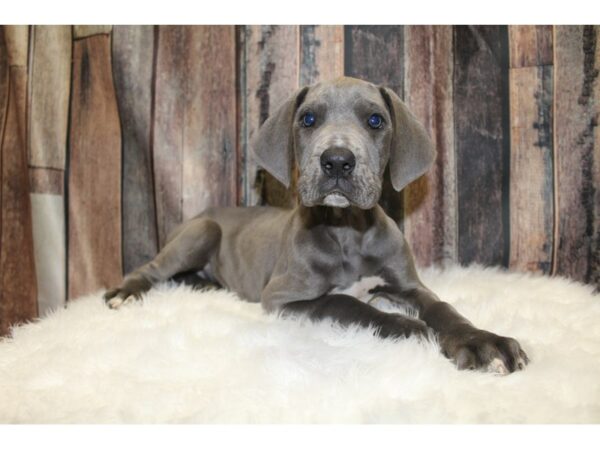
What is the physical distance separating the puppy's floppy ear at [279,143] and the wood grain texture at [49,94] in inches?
71.3

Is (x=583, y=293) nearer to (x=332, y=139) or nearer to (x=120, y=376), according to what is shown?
(x=332, y=139)

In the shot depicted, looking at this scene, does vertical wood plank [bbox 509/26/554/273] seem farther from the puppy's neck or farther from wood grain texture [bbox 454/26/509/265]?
the puppy's neck

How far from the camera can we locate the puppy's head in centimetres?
292

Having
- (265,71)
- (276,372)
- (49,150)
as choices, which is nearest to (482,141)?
(265,71)

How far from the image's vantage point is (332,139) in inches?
116

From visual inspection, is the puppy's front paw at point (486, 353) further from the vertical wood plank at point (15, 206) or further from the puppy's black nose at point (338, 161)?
the vertical wood plank at point (15, 206)

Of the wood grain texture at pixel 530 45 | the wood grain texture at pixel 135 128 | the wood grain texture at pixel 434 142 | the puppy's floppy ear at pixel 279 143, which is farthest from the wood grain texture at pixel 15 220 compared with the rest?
the wood grain texture at pixel 530 45

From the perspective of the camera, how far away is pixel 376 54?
4.23 m

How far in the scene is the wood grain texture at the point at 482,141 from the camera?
13.6 ft

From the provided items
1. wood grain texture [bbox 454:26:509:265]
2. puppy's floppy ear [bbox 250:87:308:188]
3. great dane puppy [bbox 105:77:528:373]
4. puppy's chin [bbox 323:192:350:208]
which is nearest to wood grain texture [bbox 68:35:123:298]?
great dane puppy [bbox 105:77:528:373]

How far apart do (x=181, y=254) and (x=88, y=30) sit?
186 centimetres

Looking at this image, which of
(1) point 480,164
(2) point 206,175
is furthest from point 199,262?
(1) point 480,164

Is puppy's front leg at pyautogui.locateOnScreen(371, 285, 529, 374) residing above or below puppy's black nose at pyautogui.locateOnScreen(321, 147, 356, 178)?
below

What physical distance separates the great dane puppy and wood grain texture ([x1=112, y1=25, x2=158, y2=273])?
0.61m
